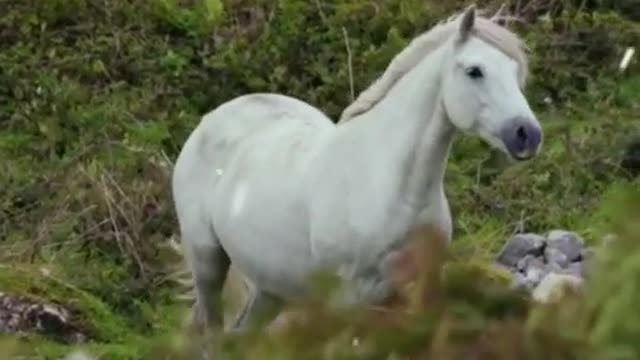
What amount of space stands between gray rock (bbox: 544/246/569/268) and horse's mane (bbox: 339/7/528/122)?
6.10ft

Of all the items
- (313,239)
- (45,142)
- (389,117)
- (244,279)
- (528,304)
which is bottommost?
(45,142)

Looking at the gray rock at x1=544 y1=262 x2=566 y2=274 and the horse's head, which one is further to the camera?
the gray rock at x1=544 y1=262 x2=566 y2=274

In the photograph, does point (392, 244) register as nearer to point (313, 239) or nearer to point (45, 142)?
point (313, 239)

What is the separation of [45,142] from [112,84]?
925 mm

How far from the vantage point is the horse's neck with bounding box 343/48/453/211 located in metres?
6.08

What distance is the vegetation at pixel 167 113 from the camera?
8.78 m

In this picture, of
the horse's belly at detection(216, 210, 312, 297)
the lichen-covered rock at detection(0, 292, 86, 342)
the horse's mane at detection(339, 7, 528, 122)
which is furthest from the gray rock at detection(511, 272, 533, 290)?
the lichen-covered rock at detection(0, 292, 86, 342)

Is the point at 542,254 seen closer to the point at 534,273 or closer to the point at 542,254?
the point at 542,254

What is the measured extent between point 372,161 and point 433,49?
41cm

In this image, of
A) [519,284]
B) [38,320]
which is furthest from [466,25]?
[519,284]

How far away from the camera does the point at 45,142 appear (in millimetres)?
10555

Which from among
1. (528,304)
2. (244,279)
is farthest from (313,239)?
(528,304)

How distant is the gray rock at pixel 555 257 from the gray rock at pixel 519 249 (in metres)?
0.05

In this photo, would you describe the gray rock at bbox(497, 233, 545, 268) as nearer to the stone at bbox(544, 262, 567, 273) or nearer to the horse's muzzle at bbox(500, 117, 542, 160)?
the stone at bbox(544, 262, 567, 273)
